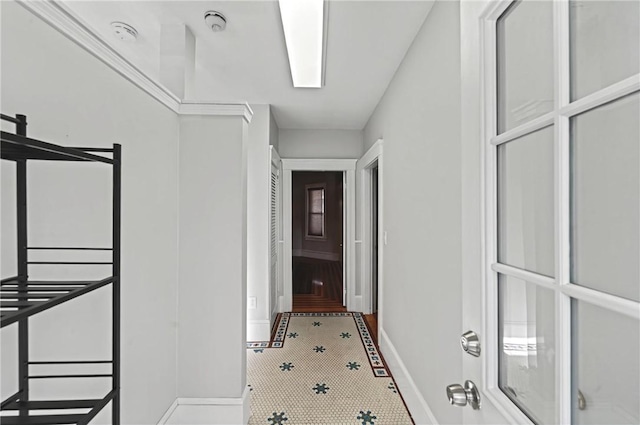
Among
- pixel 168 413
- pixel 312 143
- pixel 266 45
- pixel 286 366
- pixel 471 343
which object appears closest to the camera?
pixel 471 343

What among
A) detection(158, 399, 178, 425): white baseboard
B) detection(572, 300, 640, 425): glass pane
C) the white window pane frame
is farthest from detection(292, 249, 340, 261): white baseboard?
detection(572, 300, 640, 425): glass pane

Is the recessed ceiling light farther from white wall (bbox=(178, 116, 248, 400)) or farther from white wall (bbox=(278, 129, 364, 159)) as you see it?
white wall (bbox=(278, 129, 364, 159))

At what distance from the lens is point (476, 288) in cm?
86

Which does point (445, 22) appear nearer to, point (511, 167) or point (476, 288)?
point (511, 167)

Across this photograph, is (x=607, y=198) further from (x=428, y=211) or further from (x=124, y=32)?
(x=124, y=32)

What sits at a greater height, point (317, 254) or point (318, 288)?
point (317, 254)

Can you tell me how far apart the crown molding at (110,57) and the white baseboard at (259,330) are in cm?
228

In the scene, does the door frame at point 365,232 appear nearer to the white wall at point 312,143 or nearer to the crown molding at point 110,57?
the white wall at point 312,143

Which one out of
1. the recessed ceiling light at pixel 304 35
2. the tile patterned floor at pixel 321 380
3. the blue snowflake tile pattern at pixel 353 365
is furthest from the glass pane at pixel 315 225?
the recessed ceiling light at pixel 304 35

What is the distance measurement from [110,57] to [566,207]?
1.55 meters

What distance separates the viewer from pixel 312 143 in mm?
4809

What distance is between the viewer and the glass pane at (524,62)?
65cm

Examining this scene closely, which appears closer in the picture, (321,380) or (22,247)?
(22,247)

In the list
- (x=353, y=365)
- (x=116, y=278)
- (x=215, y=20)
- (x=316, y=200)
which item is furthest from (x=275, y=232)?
(x=116, y=278)
